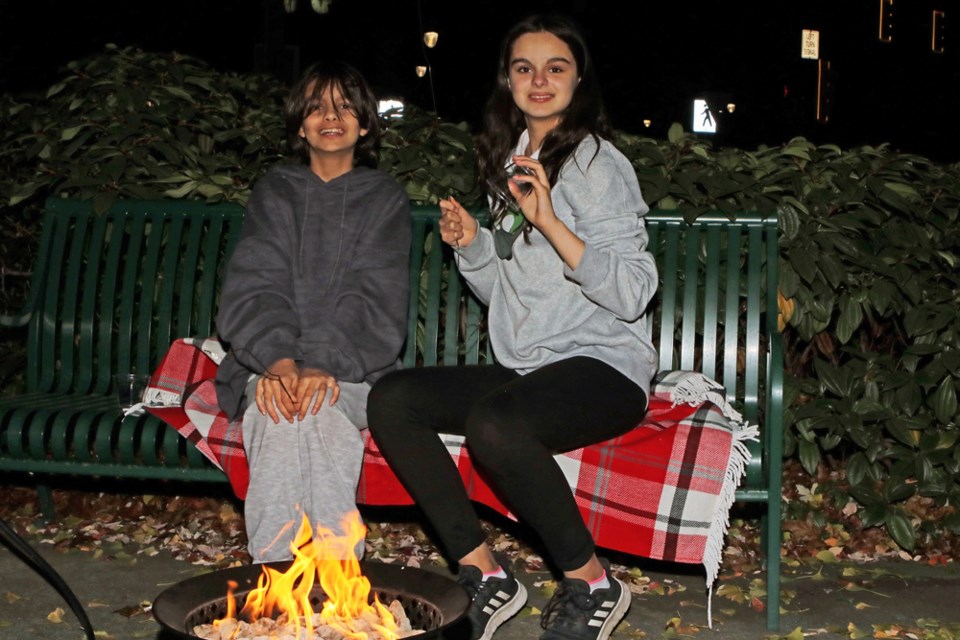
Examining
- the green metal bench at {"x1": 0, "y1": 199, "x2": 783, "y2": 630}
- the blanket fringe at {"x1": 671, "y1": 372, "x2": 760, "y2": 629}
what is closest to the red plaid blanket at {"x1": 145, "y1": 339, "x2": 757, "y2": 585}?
the blanket fringe at {"x1": 671, "y1": 372, "x2": 760, "y2": 629}

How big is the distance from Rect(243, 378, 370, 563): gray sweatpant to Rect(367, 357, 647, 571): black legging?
133 mm

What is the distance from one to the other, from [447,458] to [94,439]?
1.26m

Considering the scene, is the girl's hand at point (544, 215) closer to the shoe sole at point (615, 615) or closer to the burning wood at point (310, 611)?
the shoe sole at point (615, 615)

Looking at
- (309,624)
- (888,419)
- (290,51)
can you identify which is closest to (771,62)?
(290,51)

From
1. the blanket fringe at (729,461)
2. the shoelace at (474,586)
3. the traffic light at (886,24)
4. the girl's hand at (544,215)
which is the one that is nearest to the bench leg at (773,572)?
the blanket fringe at (729,461)

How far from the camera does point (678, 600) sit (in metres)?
3.87

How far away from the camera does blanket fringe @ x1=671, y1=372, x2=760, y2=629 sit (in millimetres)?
3441

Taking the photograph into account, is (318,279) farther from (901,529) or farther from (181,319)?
(901,529)

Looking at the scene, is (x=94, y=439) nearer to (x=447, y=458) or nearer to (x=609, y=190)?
(x=447, y=458)

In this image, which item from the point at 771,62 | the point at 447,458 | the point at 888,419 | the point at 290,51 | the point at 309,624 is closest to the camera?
the point at 309,624

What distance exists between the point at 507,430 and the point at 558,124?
3.36ft

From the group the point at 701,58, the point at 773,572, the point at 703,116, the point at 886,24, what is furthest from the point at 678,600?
the point at 701,58

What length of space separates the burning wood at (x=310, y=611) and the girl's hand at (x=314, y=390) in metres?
0.87

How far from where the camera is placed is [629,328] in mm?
3549
